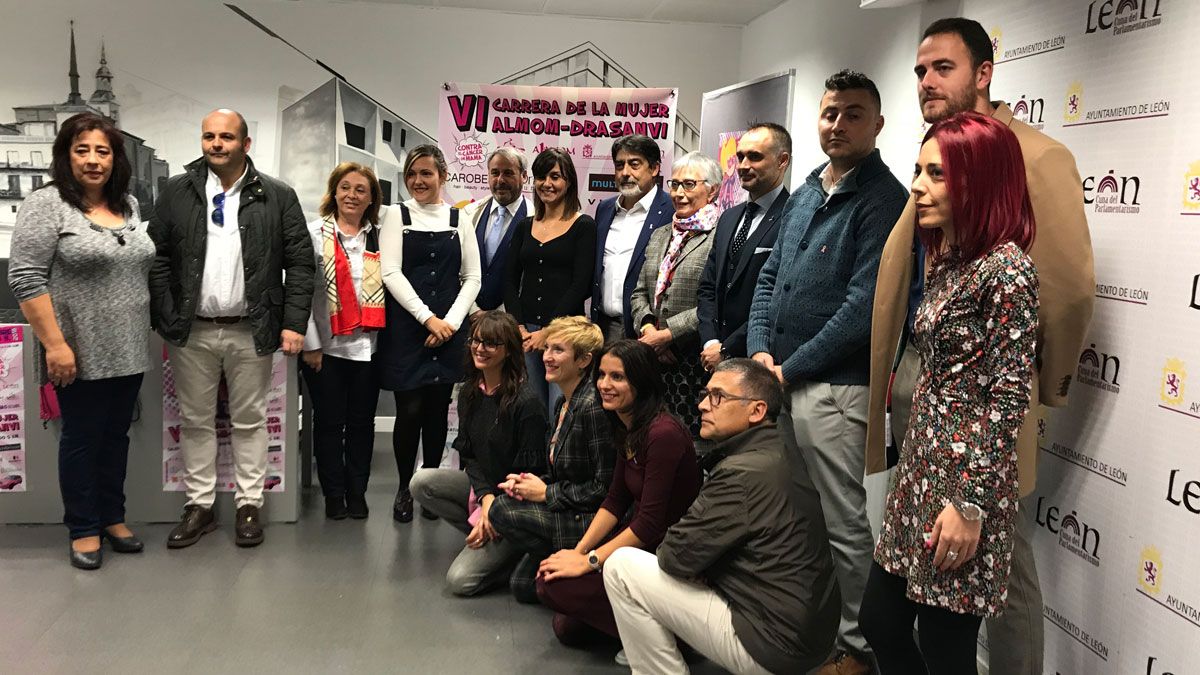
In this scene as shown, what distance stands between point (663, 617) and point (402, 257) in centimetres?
216

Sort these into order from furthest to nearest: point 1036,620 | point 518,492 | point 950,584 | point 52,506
→ point 52,506, point 518,492, point 1036,620, point 950,584

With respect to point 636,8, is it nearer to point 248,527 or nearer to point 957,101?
point 248,527

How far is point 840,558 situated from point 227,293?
241 centimetres

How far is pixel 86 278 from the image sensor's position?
322 cm

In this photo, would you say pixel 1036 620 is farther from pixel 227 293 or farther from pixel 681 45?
pixel 681 45

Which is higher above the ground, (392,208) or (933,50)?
(933,50)

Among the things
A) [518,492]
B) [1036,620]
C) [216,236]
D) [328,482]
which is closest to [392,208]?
[216,236]

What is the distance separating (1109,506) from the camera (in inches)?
82.6

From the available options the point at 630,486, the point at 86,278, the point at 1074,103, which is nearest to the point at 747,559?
the point at 630,486

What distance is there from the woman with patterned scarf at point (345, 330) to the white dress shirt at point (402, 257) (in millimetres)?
41

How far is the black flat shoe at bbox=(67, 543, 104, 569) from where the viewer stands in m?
3.35

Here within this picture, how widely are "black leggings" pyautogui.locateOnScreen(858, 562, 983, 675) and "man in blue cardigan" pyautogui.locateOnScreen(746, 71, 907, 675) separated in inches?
23.7

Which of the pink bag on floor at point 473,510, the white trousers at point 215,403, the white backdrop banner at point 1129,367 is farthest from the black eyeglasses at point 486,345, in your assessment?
the white backdrop banner at point 1129,367

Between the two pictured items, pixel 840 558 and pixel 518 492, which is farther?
pixel 518 492
